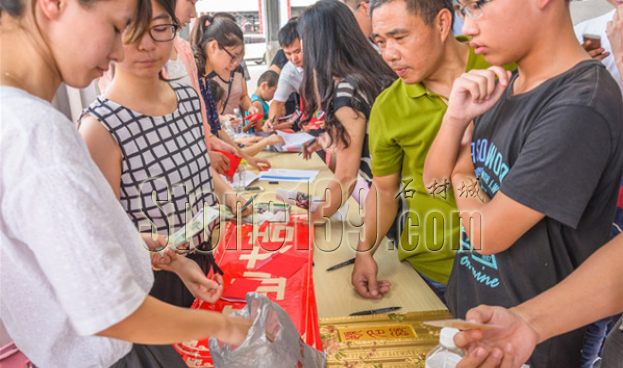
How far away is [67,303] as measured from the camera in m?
0.51

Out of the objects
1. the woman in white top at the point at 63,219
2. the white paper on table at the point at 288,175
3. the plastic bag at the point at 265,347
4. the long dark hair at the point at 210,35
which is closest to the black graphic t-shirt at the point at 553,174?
the plastic bag at the point at 265,347

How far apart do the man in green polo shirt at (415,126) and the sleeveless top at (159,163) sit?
616mm

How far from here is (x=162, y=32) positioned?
119cm

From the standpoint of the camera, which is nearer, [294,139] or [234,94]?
[294,139]

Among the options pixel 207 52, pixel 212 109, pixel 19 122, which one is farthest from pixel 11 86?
pixel 207 52

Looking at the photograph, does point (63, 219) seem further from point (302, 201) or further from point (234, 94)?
point (234, 94)

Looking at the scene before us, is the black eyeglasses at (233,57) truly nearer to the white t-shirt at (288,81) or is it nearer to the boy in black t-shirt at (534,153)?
the white t-shirt at (288,81)

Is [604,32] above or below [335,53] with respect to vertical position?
above

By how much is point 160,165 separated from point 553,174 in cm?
99

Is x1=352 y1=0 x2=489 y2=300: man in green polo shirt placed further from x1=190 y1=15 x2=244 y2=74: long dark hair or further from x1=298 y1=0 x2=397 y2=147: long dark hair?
x1=190 y1=15 x2=244 y2=74: long dark hair

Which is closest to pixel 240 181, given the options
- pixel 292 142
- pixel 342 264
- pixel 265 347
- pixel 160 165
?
pixel 292 142

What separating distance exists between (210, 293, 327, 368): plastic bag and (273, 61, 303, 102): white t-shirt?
10.7 ft

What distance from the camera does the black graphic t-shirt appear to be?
0.70 m

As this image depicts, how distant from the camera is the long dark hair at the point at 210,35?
2.92m
